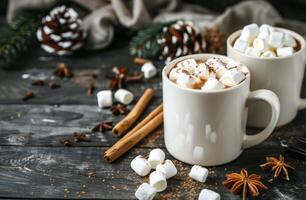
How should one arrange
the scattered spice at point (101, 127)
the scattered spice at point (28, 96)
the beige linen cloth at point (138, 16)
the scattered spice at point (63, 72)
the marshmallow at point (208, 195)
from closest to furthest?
the marshmallow at point (208, 195) < the scattered spice at point (101, 127) < the scattered spice at point (28, 96) < the scattered spice at point (63, 72) < the beige linen cloth at point (138, 16)

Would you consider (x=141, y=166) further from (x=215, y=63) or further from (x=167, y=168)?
Answer: (x=215, y=63)

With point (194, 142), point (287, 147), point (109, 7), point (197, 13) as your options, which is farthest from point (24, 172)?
point (197, 13)

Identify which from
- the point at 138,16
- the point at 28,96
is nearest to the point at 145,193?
the point at 28,96

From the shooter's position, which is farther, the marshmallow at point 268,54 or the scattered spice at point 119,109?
the scattered spice at point 119,109

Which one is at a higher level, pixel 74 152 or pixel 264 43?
pixel 264 43


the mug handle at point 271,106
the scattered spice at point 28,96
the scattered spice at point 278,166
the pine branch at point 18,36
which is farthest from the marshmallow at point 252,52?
the pine branch at point 18,36

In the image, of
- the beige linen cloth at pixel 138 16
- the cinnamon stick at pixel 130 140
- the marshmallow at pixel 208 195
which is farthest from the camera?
the beige linen cloth at pixel 138 16

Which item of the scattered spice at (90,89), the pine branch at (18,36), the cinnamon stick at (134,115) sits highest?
the pine branch at (18,36)

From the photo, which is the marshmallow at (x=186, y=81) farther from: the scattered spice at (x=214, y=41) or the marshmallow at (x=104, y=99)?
the scattered spice at (x=214, y=41)
